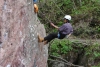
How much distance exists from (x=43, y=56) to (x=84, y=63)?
4.98 metres

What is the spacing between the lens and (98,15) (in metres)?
16.0

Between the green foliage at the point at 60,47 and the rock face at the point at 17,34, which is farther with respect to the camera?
the green foliage at the point at 60,47

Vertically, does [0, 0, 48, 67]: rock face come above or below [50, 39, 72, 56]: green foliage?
above

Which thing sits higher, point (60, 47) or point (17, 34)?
point (17, 34)

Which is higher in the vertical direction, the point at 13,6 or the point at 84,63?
the point at 13,6

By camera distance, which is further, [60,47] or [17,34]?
[60,47]

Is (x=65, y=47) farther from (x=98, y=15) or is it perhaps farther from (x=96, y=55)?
(x=98, y=15)

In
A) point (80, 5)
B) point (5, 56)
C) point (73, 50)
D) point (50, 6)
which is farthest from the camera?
point (80, 5)

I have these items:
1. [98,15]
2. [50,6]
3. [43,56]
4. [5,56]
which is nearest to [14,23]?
[5,56]

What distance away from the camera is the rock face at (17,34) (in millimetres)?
5887

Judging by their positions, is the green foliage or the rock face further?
the green foliage

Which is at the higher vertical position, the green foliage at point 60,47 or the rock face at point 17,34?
the rock face at point 17,34

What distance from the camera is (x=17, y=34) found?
6254mm

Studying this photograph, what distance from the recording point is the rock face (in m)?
5.89
